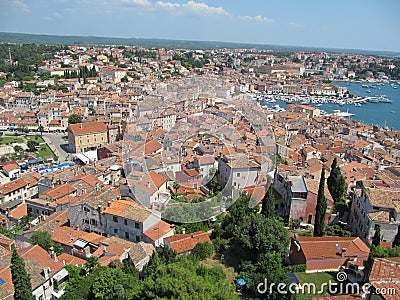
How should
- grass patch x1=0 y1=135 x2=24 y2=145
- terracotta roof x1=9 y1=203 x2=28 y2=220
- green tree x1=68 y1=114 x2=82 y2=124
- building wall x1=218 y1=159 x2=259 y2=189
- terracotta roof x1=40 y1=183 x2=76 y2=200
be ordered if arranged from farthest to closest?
green tree x1=68 y1=114 x2=82 y2=124, grass patch x1=0 y1=135 x2=24 y2=145, terracotta roof x1=40 y1=183 x2=76 y2=200, terracotta roof x1=9 y1=203 x2=28 y2=220, building wall x1=218 y1=159 x2=259 y2=189

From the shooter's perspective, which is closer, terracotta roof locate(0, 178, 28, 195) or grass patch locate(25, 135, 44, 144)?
terracotta roof locate(0, 178, 28, 195)

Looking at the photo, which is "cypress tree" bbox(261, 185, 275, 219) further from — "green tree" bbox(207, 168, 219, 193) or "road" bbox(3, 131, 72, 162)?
"road" bbox(3, 131, 72, 162)

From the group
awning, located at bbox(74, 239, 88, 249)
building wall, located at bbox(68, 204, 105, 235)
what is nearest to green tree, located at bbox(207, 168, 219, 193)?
building wall, located at bbox(68, 204, 105, 235)

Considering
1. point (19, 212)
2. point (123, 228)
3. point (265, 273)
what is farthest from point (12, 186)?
point (265, 273)

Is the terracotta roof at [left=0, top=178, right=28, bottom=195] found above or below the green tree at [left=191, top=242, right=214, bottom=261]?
below

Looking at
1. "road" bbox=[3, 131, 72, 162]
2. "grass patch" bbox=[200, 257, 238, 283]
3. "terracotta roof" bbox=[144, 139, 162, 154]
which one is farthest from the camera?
"road" bbox=[3, 131, 72, 162]

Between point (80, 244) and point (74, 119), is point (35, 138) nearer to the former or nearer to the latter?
point (74, 119)

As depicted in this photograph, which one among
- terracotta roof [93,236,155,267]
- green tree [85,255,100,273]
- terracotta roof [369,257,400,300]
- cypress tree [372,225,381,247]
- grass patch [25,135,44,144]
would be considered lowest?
grass patch [25,135,44,144]
